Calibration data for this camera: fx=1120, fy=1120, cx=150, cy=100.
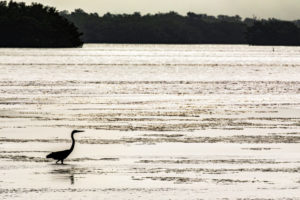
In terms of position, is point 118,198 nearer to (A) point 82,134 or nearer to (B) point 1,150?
(B) point 1,150

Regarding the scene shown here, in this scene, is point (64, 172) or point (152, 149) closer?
point (64, 172)

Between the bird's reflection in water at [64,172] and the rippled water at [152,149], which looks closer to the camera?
the rippled water at [152,149]

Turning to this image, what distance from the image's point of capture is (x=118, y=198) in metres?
18.4

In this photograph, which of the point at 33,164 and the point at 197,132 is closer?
the point at 33,164

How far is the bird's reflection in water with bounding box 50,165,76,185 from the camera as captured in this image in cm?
2117

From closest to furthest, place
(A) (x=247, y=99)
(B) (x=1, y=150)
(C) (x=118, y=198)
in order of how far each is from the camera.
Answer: (C) (x=118, y=198), (B) (x=1, y=150), (A) (x=247, y=99)

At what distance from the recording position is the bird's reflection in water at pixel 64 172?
69.5 ft

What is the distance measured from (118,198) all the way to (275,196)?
2610 millimetres

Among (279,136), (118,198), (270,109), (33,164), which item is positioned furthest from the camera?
(270,109)

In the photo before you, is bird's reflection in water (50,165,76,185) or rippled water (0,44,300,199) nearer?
rippled water (0,44,300,199)

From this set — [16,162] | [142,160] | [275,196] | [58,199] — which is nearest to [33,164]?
[16,162]

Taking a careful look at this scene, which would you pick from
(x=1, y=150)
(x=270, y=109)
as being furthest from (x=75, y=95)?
(x=1, y=150)

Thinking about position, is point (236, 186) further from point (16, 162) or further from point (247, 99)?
point (247, 99)

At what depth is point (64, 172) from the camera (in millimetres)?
22172
